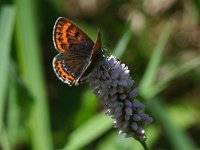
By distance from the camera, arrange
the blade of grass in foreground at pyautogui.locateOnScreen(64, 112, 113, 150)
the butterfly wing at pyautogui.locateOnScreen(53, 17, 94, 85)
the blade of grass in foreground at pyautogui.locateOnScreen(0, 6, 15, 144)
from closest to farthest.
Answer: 1. the butterfly wing at pyautogui.locateOnScreen(53, 17, 94, 85)
2. the blade of grass in foreground at pyautogui.locateOnScreen(0, 6, 15, 144)
3. the blade of grass in foreground at pyautogui.locateOnScreen(64, 112, 113, 150)

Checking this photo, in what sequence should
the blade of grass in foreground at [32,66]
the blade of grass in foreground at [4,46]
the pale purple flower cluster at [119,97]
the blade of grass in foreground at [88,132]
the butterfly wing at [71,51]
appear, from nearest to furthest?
the pale purple flower cluster at [119,97]
the butterfly wing at [71,51]
the blade of grass in foreground at [4,46]
the blade of grass in foreground at [88,132]
the blade of grass in foreground at [32,66]

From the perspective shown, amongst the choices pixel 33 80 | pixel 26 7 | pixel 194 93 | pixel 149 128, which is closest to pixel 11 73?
pixel 33 80

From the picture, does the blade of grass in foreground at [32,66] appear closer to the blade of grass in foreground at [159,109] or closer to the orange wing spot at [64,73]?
the blade of grass in foreground at [159,109]

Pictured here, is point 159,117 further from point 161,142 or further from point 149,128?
point 161,142

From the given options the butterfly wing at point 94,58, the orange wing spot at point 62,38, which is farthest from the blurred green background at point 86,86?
the butterfly wing at point 94,58

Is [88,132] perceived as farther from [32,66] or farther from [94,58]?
[94,58]

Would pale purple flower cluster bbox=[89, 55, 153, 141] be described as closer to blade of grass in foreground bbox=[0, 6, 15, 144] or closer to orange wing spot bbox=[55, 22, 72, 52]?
orange wing spot bbox=[55, 22, 72, 52]

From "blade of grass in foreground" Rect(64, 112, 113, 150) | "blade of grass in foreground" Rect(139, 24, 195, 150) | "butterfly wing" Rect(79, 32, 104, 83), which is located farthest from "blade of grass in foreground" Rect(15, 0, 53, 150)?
"butterfly wing" Rect(79, 32, 104, 83)
